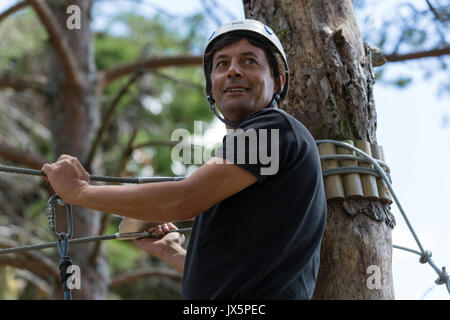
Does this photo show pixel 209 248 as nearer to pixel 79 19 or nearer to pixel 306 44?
pixel 306 44

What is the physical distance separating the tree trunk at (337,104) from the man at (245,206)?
26 centimetres

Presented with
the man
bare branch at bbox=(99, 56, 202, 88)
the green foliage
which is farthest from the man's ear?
the green foliage

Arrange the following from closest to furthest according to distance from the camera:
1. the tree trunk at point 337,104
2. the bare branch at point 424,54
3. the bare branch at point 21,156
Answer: the tree trunk at point 337,104 → the bare branch at point 424,54 → the bare branch at point 21,156

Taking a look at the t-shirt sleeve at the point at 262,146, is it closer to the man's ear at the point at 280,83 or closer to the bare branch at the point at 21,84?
the man's ear at the point at 280,83

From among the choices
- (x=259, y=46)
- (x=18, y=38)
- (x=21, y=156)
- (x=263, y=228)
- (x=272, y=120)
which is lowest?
(x=263, y=228)

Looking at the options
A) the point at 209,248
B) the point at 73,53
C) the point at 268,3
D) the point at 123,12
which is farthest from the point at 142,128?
the point at 209,248

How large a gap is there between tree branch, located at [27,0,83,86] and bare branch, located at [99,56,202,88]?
1.32 feet

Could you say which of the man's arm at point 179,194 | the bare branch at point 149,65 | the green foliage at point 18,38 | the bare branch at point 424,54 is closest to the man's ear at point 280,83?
the man's arm at point 179,194

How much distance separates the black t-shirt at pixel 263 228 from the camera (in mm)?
1679

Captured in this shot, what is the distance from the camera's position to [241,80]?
2.11 metres

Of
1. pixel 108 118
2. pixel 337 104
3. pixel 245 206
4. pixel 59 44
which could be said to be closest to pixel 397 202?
pixel 337 104

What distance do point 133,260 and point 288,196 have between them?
32.8 ft

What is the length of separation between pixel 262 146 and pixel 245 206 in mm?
178

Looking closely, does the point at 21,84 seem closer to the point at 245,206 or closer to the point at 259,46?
the point at 259,46
